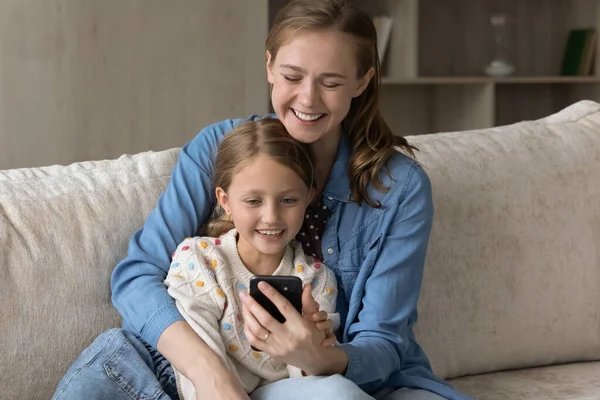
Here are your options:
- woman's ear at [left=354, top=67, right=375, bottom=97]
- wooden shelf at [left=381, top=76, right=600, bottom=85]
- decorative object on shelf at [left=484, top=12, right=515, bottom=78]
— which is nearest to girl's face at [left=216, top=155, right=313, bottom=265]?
woman's ear at [left=354, top=67, right=375, bottom=97]

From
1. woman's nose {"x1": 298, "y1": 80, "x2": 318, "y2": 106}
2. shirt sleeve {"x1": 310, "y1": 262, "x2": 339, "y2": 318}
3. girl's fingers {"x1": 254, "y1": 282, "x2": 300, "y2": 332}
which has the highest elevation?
woman's nose {"x1": 298, "y1": 80, "x2": 318, "y2": 106}

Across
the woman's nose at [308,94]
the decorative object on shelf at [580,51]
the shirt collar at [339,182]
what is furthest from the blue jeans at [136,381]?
the decorative object on shelf at [580,51]

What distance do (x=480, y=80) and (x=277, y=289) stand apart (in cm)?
248

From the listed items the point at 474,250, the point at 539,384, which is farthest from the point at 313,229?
the point at 539,384

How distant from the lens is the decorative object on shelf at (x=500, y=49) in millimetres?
3896

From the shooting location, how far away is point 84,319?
178cm

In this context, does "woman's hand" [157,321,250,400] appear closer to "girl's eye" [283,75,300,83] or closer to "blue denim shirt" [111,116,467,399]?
"blue denim shirt" [111,116,467,399]

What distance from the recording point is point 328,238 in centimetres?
180

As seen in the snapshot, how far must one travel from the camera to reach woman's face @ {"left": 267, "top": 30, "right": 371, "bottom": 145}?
1678 millimetres

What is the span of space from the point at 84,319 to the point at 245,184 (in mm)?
405

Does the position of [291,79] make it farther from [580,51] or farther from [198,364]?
[580,51]

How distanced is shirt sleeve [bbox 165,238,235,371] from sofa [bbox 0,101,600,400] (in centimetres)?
21

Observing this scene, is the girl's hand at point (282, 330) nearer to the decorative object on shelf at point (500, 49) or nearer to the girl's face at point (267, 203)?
the girl's face at point (267, 203)

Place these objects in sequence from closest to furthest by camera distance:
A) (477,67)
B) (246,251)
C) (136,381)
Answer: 1. (136,381)
2. (246,251)
3. (477,67)
